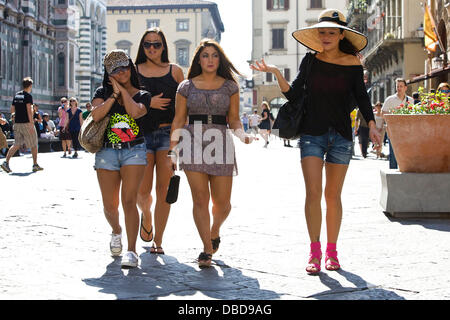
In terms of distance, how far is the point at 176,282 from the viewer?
4.72 m

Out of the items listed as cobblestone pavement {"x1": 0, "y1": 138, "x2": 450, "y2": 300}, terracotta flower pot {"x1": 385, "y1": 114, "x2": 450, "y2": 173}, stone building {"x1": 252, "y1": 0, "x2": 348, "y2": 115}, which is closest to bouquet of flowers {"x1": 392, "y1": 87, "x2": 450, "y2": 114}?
terracotta flower pot {"x1": 385, "y1": 114, "x2": 450, "y2": 173}

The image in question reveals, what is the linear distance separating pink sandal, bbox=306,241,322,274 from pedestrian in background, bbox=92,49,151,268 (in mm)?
1144

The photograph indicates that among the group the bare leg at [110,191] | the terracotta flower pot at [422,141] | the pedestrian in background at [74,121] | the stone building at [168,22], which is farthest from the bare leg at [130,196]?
the stone building at [168,22]

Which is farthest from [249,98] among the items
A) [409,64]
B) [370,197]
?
[370,197]

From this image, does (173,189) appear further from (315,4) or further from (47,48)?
(315,4)

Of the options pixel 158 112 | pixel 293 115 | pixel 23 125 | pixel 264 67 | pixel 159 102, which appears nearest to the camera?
pixel 264 67

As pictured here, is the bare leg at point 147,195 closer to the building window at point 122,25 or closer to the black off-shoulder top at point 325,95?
the black off-shoulder top at point 325,95

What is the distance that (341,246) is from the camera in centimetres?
609

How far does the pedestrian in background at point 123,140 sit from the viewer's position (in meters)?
5.47

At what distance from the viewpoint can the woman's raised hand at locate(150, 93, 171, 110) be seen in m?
5.90

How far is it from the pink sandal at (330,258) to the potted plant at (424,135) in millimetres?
2725

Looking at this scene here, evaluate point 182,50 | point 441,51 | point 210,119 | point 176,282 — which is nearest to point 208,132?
point 210,119

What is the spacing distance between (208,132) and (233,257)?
0.86m

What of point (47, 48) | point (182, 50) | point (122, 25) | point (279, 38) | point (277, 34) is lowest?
point (47, 48)
